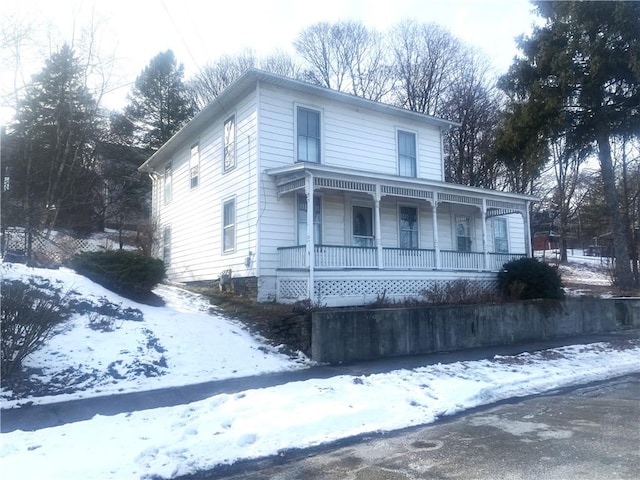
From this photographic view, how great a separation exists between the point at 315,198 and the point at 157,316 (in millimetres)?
6018

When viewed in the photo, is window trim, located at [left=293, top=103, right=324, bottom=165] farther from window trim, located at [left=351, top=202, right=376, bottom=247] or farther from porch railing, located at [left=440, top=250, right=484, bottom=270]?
porch railing, located at [left=440, top=250, right=484, bottom=270]

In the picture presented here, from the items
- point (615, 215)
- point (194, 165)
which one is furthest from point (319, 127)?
point (615, 215)

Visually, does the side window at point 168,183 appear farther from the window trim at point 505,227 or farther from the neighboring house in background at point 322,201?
the window trim at point 505,227

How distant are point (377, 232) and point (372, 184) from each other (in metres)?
1.39

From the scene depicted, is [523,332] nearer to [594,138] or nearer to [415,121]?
[415,121]

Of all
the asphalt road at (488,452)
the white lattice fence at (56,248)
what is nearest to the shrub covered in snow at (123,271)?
the white lattice fence at (56,248)

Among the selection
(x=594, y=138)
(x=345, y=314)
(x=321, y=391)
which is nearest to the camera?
(x=321, y=391)

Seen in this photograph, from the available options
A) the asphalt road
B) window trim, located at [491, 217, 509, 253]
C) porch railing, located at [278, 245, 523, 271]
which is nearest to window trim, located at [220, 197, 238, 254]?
porch railing, located at [278, 245, 523, 271]

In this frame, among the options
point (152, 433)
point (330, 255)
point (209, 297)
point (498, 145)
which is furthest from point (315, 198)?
point (498, 145)

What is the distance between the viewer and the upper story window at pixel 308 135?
51.8ft

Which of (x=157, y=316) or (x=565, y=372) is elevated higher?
(x=157, y=316)

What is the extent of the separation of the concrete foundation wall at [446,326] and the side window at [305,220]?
3995 mm

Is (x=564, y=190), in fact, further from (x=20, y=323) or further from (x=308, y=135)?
(x=20, y=323)

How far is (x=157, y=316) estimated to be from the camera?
11.9 metres
